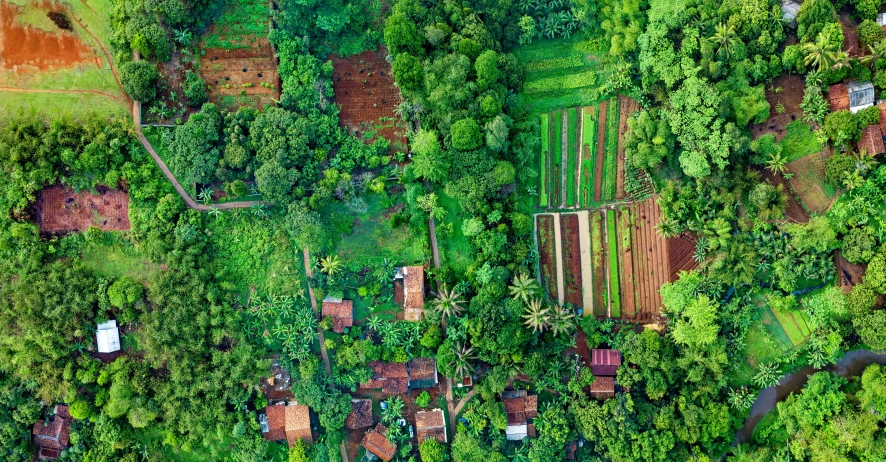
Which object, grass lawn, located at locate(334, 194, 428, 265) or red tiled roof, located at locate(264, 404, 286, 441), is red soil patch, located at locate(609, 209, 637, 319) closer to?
grass lawn, located at locate(334, 194, 428, 265)

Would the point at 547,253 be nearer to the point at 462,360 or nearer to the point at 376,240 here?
the point at 462,360

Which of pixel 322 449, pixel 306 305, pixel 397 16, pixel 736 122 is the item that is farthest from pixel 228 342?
pixel 736 122

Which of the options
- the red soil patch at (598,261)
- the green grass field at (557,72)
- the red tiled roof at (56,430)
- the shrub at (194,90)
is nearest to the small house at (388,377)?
the red soil patch at (598,261)

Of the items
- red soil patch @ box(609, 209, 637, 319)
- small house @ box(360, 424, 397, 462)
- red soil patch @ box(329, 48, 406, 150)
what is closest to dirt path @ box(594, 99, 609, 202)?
red soil patch @ box(609, 209, 637, 319)

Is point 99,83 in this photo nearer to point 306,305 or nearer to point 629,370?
point 306,305

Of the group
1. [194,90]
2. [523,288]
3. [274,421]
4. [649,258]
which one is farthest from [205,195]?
[649,258]
